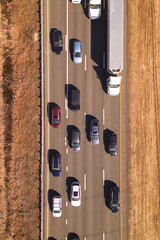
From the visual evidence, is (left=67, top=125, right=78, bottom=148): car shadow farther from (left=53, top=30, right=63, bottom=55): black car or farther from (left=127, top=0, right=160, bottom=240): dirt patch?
(left=53, top=30, right=63, bottom=55): black car

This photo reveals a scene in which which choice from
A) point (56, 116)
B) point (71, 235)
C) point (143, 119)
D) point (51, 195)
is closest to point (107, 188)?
point (51, 195)

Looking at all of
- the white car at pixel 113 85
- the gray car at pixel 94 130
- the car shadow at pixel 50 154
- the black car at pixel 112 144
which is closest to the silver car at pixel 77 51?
the white car at pixel 113 85

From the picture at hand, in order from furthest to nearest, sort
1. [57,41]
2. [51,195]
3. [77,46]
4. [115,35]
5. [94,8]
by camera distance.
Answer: [51,195], [77,46], [57,41], [94,8], [115,35]

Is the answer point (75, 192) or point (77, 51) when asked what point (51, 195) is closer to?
point (75, 192)

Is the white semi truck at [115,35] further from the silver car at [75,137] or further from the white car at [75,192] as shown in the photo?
the white car at [75,192]

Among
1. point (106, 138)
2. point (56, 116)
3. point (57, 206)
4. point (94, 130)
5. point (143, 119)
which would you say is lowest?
point (57, 206)

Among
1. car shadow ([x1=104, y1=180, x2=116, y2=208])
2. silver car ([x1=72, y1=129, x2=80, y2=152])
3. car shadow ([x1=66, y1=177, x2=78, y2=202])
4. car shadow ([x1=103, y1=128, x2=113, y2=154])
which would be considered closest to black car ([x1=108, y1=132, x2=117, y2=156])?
car shadow ([x1=103, y1=128, x2=113, y2=154])
